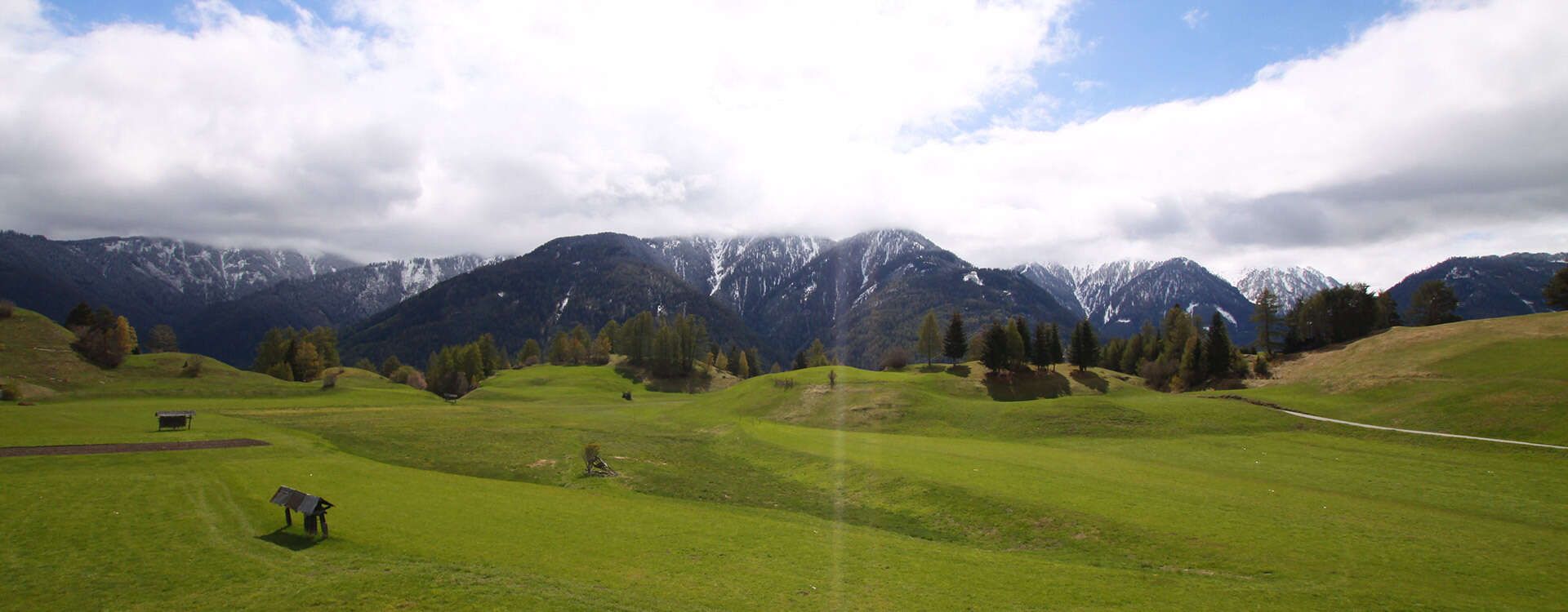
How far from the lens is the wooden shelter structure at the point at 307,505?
20.1m

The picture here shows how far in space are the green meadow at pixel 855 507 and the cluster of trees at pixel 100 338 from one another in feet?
114

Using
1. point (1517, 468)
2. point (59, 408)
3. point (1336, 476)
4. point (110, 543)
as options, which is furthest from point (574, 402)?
point (1517, 468)

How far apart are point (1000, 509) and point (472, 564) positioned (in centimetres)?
2066

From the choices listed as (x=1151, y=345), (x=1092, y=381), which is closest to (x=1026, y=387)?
(x=1092, y=381)

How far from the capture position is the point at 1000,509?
27.8 meters

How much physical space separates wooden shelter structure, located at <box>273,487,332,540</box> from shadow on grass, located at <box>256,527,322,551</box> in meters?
0.32

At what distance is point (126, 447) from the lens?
35.7 meters

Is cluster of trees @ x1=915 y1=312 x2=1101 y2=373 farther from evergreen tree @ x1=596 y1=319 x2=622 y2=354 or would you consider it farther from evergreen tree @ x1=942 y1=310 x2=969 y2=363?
evergreen tree @ x1=596 y1=319 x2=622 y2=354

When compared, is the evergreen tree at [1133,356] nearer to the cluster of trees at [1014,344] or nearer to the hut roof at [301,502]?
the cluster of trees at [1014,344]

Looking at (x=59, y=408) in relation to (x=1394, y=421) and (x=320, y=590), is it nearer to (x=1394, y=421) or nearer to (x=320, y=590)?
(x=320, y=590)

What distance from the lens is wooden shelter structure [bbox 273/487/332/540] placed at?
66.1 ft

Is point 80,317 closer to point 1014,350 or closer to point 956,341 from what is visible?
point 956,341

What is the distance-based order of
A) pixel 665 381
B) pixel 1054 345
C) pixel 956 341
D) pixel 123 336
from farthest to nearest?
1. pixel 665 381
2. pixel 956 341
3. pixel 1054 345
4. pixel 123 336

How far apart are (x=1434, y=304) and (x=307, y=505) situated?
469 ft
